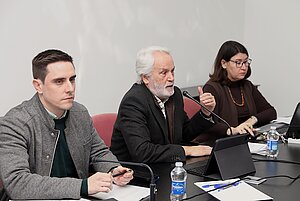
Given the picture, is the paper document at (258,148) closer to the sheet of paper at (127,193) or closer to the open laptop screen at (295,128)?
the open laptop screen at (295,128)

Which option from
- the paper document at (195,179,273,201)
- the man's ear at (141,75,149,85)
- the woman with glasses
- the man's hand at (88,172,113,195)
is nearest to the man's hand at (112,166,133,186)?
the man's hand at (88,172,113,195)

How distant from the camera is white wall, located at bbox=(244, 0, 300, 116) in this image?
441cm

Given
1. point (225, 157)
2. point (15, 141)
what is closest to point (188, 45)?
point (225, 157)

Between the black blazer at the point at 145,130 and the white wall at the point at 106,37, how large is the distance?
716 mm

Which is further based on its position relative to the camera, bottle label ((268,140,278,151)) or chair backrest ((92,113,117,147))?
chair backrest ((92,113,117,147))

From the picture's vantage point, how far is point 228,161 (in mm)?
1933

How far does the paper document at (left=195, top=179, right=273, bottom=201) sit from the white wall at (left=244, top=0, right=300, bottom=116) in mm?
2844

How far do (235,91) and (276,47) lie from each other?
4.59ft

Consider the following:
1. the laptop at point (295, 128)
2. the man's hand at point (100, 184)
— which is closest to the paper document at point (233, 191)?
the man's hand at point (100, 184)

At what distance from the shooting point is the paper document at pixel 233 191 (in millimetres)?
1677

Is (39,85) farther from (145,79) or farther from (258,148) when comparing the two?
(258,148)

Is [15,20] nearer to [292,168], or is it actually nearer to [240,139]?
[240,139]

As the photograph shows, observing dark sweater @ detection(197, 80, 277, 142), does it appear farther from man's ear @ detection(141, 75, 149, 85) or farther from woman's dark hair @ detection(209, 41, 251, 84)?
man's ear @ detection(141, 75, 149, 85)

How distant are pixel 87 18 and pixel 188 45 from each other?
1.27 m
